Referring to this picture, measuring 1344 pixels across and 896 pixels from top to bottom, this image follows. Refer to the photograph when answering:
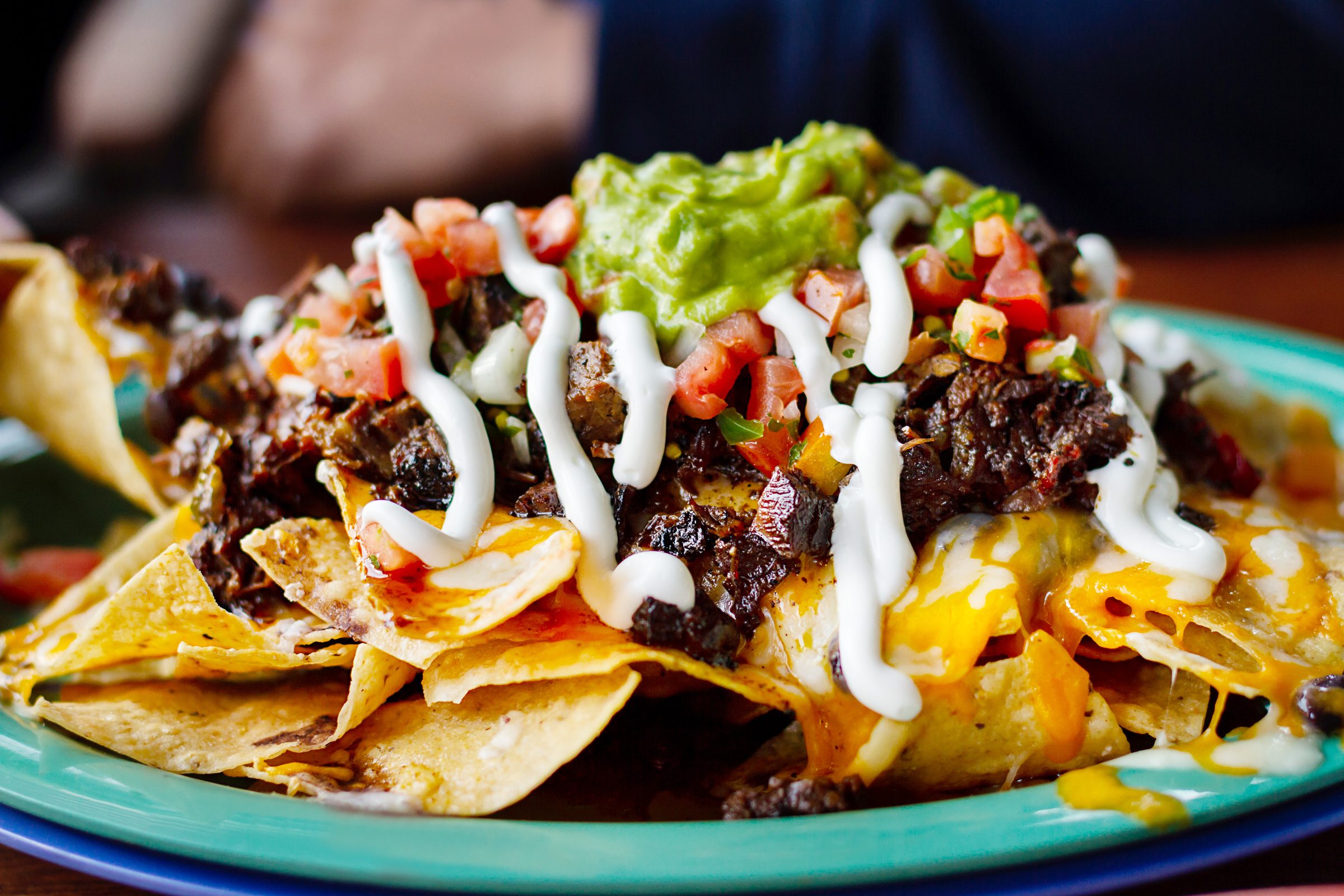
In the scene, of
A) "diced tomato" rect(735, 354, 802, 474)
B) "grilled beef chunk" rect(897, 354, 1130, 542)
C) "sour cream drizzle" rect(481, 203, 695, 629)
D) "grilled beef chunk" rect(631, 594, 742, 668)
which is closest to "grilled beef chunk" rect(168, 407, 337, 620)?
"sour cream drizzle" rect(481, 203, 695, 629)

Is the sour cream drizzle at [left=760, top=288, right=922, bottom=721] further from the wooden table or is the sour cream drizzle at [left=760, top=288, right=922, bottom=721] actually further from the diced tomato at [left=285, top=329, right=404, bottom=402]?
the wooden table

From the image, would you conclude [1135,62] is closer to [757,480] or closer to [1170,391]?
[1170,391]

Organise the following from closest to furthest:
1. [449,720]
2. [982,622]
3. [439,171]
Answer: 1. [982,622]
2. [449,720]
3. [439,171]

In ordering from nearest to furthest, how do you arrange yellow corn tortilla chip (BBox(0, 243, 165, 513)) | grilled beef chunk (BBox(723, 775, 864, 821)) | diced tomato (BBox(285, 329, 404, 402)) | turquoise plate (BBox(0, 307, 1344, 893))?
1. turquoise plate (BBox(0, 307, 1344, 893))
2. grilled beef chunk (BBox(723, 775, 864, 821))
3. diced tomato (BBox(285, 329, 404, 402))
4. yellow corn tortilla chip (BBox(0, 243, 165, 513))

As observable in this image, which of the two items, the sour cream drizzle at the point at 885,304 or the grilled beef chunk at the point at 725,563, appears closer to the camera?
the grilled beef chunk at the point at 725,563

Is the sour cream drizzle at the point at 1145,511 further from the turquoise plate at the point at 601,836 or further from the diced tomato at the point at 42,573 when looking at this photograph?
the diced tomato at the point at 42,573

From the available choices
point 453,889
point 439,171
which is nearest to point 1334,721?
point 453,889

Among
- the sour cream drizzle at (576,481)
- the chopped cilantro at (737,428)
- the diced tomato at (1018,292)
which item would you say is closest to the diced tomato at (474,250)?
the sour cream drizzle at (576,481)
